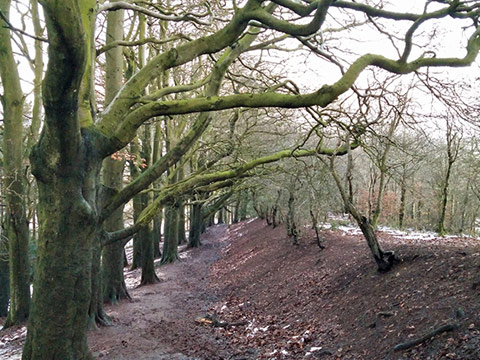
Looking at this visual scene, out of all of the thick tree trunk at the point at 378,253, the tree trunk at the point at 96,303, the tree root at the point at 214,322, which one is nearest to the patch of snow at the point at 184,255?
the tree root at the point at 214,322

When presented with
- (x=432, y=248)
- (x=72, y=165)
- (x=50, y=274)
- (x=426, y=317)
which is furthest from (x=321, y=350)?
(x=72, y=165)

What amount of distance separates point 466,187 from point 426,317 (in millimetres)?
21974

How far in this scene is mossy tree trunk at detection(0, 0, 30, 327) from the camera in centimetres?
1009

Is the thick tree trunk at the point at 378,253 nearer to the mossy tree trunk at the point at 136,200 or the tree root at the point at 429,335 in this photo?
the tree root at the point at 429,335

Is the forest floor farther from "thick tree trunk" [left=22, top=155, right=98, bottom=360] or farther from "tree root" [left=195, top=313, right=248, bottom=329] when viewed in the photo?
"thick tree trunk" [left=22, top=155, right=98, bottom=360]

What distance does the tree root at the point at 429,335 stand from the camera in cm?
488

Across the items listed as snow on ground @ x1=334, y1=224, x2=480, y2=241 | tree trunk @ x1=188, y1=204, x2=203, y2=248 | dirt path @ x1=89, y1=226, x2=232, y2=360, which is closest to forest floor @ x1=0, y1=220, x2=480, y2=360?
dirt path @ x1=89, y1=226, x2=232, y2=360

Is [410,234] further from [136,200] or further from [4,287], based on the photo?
[4,287]

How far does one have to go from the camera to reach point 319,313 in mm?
8336

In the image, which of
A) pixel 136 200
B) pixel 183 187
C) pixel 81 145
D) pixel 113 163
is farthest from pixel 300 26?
pixel 136 200

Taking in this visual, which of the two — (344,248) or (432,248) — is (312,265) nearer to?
(344,248)

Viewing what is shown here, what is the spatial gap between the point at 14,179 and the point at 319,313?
8.52m

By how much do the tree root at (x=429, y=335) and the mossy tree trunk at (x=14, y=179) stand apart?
9553 millimetres

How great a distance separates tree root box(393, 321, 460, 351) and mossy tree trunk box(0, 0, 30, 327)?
9.55 metres
